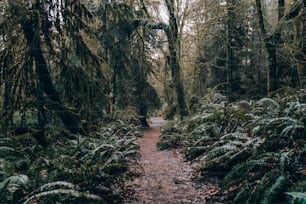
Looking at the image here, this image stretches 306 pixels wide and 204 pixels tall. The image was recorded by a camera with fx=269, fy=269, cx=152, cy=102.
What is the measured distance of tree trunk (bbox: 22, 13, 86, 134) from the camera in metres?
5.32

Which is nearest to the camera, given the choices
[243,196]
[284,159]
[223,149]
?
[243,196]

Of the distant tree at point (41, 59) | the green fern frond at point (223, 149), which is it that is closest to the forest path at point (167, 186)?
the green fern frond at point (223, 149)

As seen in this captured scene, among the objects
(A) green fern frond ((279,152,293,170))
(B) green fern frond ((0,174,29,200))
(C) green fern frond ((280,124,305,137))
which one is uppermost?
(C) green fern frond ((280,124,305,137))

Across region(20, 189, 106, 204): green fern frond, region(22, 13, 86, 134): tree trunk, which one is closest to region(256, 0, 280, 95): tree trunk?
region(22, 13, 86, 134): tree trunk

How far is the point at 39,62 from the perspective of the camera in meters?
5.86

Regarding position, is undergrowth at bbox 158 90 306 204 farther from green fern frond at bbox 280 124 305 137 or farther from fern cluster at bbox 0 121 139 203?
fern cluster at bbox 0 121 139 203

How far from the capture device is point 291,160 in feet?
12.3

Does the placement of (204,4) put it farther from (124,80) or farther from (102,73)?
(102,73)

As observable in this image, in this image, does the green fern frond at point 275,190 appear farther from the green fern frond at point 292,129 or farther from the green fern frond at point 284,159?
the green fern frond at point 292,129

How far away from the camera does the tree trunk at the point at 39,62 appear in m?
5.32

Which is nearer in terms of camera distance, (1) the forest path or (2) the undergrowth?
(2) the undergrowth

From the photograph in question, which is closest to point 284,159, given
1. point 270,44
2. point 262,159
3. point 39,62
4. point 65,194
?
point 262,159

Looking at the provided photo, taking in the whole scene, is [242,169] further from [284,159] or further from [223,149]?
[223,149]

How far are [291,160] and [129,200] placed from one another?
2.44m
